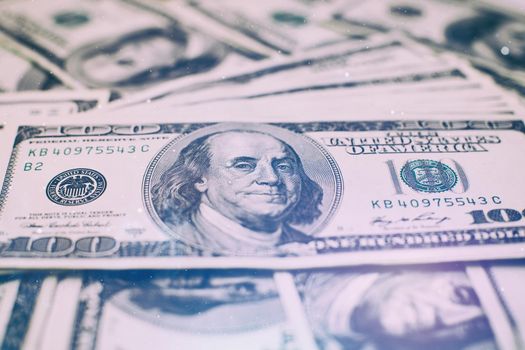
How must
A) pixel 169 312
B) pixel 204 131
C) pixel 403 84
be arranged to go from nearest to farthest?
pixel 169 312, pixel 204 131, pixel 403 84

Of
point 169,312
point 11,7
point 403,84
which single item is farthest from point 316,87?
point 11,7

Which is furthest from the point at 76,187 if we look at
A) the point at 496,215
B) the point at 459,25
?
the point at 459,25

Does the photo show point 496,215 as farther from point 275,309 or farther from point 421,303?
point 275,309

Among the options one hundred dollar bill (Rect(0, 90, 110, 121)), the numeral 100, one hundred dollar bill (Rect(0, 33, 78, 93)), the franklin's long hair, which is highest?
one hundred dollar bill (Rect(0, 33, 78, 93))

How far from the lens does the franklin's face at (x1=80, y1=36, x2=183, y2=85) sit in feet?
2.46

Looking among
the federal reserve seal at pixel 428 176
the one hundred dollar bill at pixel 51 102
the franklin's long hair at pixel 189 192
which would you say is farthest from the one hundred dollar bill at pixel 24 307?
the federal reserve seal at pixel 428 176

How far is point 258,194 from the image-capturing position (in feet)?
1.93

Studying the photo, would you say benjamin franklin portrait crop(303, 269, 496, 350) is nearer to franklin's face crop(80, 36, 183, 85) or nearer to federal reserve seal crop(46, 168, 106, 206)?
federal reserve seal crop(46, 168, 106, 206)

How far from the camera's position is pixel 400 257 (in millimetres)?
546

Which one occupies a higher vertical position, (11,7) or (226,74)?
(11,7)

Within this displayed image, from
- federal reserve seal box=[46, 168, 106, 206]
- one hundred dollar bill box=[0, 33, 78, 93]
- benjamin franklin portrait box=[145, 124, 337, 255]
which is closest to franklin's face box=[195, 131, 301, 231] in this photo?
benjamin franklin portrait box=[145, 124, 337, 255]

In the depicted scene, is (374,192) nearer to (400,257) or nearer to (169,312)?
(400,257)

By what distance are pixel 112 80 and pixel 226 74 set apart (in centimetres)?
Answer: 16

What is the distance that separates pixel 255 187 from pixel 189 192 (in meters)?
0.07
